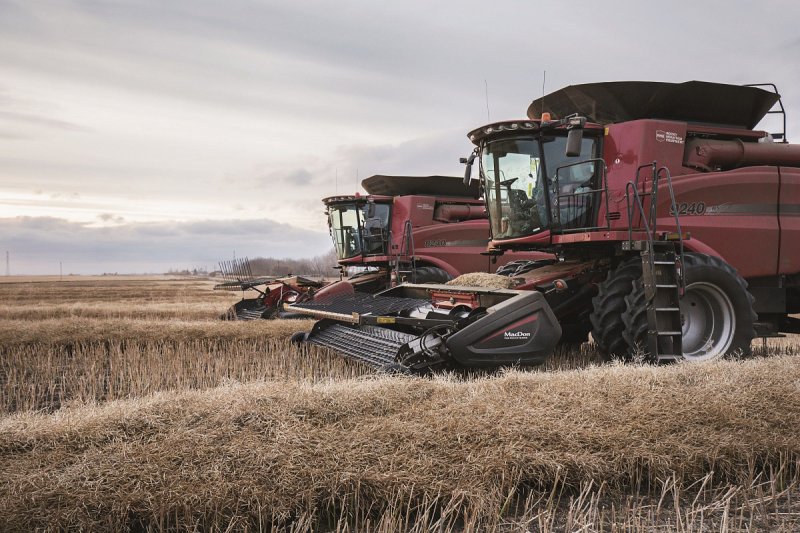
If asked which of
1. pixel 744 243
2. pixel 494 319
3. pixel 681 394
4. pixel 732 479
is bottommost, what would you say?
pixel 732 479

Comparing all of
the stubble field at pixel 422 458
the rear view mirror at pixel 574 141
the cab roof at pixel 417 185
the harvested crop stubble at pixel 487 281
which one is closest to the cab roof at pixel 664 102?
the rear view mirror at pixel 574 141

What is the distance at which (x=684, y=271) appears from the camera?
584 centimetres

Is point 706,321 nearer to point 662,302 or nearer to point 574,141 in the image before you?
point 662,302

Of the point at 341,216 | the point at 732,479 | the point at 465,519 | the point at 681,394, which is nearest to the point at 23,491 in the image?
the point at 465,519

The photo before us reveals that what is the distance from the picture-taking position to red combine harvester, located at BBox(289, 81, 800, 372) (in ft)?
19.1

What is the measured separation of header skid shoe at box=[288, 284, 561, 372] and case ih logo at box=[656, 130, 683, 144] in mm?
2521

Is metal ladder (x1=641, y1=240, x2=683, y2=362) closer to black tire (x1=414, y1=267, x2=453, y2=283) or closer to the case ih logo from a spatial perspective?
the case ih logo

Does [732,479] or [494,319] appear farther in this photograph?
[494,319]

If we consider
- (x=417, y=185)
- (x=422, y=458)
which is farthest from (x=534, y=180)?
(x=417, y=185)

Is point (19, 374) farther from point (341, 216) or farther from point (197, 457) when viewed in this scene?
point (341, 216)

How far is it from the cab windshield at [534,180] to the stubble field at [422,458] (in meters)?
2.70

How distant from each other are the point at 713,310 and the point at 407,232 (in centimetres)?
669

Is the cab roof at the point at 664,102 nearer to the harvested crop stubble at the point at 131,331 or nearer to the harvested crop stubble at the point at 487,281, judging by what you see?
the harvested crop stubble at the point at 487,281

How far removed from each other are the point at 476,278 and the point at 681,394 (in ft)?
9.61
